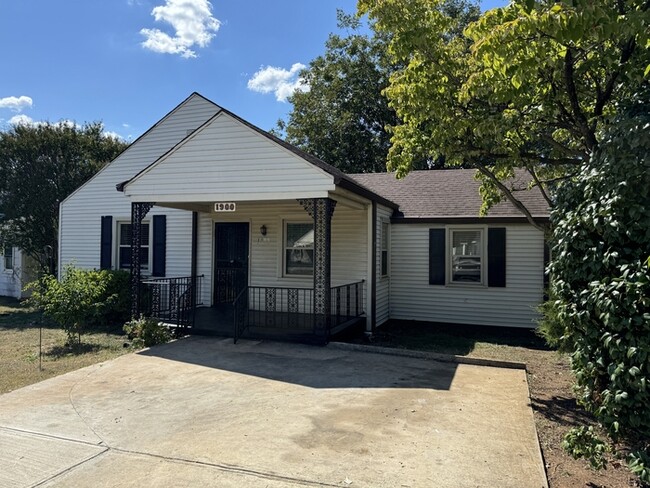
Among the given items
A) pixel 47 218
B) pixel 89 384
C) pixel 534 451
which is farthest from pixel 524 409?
pixel 47 218

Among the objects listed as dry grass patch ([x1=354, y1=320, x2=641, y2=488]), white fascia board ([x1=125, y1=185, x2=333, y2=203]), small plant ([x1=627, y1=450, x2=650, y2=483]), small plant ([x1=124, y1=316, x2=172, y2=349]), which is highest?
white fascia board ([x1=125, y1=185, x2=333, y2=203])

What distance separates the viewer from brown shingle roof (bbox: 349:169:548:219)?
1105 cm

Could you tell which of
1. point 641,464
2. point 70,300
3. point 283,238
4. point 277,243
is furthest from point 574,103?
point 70,300

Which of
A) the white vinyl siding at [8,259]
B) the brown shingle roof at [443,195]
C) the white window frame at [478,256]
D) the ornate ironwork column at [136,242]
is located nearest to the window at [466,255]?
the white window frame at [478,256]

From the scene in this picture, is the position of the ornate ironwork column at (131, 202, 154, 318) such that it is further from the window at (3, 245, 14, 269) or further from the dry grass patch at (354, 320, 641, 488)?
the window at (3, 245, 14, 269)

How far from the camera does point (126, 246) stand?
1305cm

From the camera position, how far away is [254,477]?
3574mm

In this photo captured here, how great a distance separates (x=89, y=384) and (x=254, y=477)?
3816mm

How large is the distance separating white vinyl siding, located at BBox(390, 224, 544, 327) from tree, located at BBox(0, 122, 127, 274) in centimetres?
1299

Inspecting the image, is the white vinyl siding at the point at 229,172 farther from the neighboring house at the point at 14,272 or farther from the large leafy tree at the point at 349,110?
the large leafy tree at the point at 349,110

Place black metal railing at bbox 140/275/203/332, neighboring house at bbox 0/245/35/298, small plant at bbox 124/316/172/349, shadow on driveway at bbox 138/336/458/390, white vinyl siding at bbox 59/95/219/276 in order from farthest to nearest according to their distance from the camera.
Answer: neighboring house at bbox 0/245/35/298, white vinyl siding at bbox 59/95/219/276, black metal railing at bbox 140/275/203/332, small plant at bbox 124/316/172/349, shadow on driveway at bbox 138/336/458/390

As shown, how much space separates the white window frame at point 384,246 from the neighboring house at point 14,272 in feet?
50.9

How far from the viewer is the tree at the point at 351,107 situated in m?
26.0

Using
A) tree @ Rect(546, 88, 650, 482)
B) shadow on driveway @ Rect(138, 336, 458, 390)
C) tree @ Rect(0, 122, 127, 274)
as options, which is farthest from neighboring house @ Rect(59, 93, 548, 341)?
tree @ Rect(546, 88, 650, 482)
